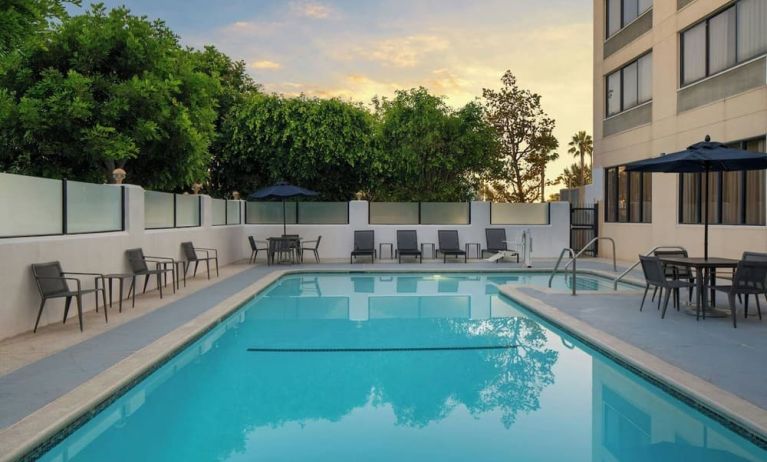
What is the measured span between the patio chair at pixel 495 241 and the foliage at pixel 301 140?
621 centimetres

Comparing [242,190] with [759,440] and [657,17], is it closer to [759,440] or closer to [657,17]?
[657,17]

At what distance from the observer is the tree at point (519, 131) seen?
3044 cm

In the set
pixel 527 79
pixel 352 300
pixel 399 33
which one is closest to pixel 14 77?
pixel 352 300

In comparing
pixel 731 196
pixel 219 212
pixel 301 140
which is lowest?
pixel 219 212

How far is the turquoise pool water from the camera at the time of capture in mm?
4047

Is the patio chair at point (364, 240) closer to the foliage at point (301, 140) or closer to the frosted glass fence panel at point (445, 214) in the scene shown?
the frosted glass fence panel at point (445, 214)

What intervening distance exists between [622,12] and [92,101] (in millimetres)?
15327

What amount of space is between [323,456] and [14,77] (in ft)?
49.5

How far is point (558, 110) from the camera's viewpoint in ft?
101

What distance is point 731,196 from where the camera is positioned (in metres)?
12.3

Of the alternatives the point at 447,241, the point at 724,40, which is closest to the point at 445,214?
the point at 447,241

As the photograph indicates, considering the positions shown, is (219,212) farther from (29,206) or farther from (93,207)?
(29,206)

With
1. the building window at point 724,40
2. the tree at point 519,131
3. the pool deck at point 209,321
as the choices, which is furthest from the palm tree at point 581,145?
the pool deck at point 209,321

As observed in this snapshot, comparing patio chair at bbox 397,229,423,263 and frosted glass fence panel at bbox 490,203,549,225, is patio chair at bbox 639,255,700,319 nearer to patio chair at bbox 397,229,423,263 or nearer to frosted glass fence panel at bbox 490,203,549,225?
patio chair at bbox 397,229,423,263
